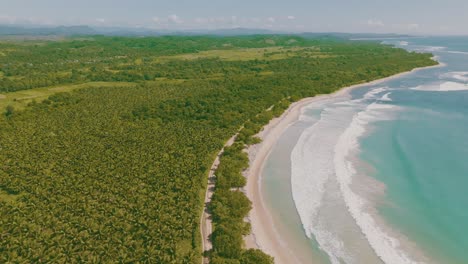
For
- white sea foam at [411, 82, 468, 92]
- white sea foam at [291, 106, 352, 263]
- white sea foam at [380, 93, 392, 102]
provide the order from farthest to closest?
white sea foam at [411, 82, 468, 92], white sea foam at [380, 93, 392, 102], white sea foam at [291, 106, 352, 263]

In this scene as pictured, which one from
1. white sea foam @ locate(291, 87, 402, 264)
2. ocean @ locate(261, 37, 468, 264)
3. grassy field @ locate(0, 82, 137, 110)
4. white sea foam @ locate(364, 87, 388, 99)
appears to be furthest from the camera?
white sea foam @ locate(364, 87, 388, 99)

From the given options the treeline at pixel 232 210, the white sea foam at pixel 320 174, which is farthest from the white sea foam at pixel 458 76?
the treeline at pixel 232 210

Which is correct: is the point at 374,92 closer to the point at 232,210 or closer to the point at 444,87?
the point at 444,87

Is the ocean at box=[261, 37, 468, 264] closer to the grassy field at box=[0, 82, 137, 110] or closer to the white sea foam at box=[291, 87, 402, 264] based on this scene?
the white sea foam at box=[291, 87, 402, 264]

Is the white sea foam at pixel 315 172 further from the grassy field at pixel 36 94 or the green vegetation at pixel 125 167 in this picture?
the grassy field at pixel 36 94

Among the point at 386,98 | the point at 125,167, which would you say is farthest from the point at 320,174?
the point at 386,98

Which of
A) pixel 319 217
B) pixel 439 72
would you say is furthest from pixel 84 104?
pixel 439 72

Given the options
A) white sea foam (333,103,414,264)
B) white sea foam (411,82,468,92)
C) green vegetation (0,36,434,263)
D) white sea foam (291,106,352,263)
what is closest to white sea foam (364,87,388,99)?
green vegetation (0,36,434,263)

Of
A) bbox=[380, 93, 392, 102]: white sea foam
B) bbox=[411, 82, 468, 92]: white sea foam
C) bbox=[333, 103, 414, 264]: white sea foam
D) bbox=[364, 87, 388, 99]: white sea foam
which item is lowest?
bbox=[333, 103, 414, 264]: white sea foam
